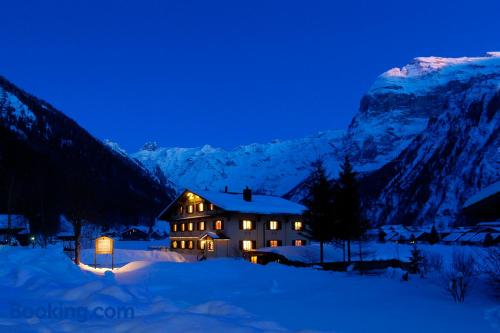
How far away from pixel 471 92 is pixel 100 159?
152187mm

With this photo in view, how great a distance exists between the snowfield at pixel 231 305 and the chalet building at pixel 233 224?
985 inches

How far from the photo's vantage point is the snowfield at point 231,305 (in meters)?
10.5

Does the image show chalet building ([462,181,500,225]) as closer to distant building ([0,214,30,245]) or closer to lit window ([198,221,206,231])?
lit window ([198,221,206,231])

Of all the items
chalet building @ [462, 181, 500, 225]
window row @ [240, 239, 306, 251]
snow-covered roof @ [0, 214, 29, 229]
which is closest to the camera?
chalet building @ [462, 181, 500, 225]

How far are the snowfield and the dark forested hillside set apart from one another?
239 ft

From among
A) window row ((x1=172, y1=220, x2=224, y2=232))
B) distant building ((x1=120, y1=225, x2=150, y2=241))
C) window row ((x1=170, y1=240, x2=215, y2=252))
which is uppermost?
window row ((x1=172, y1=220, x2=224, y2=232))

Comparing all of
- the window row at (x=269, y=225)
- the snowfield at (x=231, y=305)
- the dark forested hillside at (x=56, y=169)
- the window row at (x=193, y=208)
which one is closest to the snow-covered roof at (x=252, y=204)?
the window row at (x=193, y=208)

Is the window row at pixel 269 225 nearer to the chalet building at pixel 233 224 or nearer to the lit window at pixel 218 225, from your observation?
the chalet building at pixel 233 224

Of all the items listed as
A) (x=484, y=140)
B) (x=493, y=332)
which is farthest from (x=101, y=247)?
(x=484, y=140)

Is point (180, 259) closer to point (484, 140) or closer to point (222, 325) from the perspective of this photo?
point (222, 325)

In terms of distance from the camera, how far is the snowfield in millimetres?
10492

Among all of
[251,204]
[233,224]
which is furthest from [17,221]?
[251,204]

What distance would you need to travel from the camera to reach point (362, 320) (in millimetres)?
12844

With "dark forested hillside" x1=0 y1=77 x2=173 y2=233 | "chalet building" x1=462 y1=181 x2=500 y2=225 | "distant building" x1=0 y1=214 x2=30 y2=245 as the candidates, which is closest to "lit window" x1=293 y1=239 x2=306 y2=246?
"chalet building" x1=462 y1=181 x2=500 y2=225
